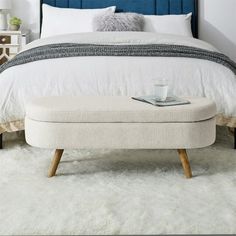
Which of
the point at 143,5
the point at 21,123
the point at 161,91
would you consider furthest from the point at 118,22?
the point at 161,91

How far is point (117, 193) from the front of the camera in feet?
8.01

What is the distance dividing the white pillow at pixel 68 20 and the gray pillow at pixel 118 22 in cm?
14

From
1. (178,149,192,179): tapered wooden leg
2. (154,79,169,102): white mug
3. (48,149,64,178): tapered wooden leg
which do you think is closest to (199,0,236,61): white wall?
(154,79,169,102): white mug

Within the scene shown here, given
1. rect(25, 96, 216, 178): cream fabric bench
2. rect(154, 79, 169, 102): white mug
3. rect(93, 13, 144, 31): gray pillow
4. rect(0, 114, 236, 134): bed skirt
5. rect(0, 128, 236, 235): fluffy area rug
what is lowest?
rect(0, 128, 236, 235): fluffy area rug

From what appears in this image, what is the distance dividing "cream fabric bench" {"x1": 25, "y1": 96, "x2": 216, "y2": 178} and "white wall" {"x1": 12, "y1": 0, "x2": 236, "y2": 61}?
293 cm

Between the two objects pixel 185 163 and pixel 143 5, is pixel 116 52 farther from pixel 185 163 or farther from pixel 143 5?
pixel 143 5

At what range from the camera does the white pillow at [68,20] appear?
4.77 metres

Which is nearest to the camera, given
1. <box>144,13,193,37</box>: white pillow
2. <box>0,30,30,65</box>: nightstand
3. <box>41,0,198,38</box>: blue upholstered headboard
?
<box>144,13,193,37</box>: white pillow

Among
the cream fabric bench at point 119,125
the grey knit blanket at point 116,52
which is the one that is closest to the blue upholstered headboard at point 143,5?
the grey knit blanket at point 116,52

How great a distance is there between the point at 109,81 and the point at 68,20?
1.95 m

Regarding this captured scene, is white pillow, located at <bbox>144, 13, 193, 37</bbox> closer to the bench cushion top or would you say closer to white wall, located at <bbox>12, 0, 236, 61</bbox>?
white wall, located at <bbox>12, 0, 236, 61</bbox>

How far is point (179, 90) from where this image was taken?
307cm

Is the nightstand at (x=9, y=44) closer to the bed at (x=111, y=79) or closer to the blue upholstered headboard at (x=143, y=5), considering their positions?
the blue upholstered headboard at (x=143, y=5)

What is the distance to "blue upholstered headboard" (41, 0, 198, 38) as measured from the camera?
5176 millimetres
